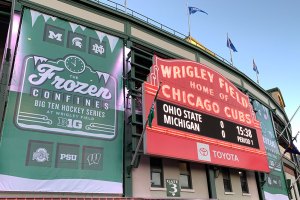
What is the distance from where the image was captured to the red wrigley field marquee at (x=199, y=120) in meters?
15.9

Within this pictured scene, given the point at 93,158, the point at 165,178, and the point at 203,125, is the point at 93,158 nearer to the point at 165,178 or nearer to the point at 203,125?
the point at 165,178

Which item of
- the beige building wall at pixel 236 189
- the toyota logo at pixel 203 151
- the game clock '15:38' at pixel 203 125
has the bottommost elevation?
the beige building wall at pixel 236 189

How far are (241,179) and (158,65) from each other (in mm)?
10420

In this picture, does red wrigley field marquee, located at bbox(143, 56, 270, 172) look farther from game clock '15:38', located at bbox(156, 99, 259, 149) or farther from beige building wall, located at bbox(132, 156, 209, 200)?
beige building wall, located at bbox(132, 156, 209, 200)

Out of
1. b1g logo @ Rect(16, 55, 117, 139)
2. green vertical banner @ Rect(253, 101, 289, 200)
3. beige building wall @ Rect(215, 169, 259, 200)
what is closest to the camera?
b1g logo @ Rect(16, 55, 117, 139)

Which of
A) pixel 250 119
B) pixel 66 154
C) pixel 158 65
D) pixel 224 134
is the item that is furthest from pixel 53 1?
pixel 250 119

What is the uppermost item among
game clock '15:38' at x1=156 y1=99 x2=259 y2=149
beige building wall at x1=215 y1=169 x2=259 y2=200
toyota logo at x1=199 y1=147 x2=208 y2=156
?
game clock '15:38' at x1=156 y1=99 x2=259 y2=149

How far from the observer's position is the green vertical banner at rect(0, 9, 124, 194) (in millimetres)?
12414

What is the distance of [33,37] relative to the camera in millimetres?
14742

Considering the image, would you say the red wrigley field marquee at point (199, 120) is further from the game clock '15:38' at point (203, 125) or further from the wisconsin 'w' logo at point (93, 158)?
the wisconsin 'w' logo at point (93, 158)

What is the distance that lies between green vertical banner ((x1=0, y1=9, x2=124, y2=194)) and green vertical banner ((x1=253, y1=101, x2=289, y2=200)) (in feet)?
46.9

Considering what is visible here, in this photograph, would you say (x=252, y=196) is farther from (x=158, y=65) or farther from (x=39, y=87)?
(x=39, y=87)

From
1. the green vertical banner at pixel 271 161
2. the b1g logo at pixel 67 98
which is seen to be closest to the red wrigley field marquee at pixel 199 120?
the b1g logo at pixel 67 98

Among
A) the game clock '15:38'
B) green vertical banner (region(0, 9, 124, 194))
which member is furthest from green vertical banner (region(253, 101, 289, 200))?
green vertical banner (region(0, 9, 124, 194))
